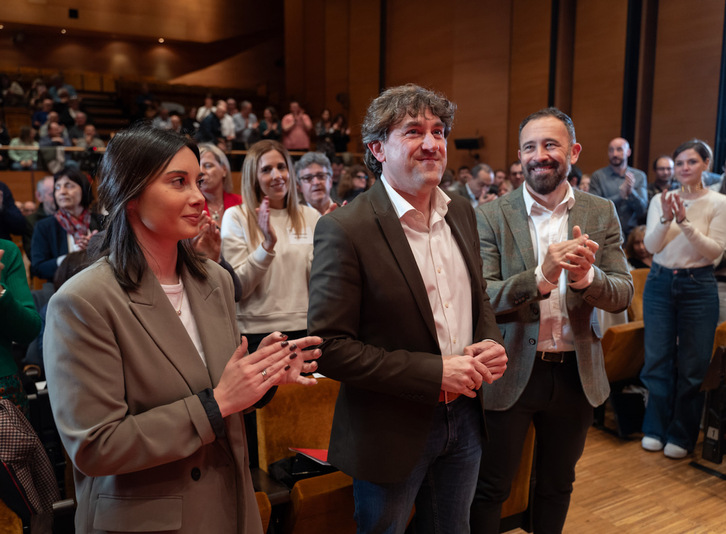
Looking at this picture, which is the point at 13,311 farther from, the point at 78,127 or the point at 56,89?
the point at 56,89

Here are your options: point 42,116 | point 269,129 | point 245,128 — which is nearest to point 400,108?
point 269,129

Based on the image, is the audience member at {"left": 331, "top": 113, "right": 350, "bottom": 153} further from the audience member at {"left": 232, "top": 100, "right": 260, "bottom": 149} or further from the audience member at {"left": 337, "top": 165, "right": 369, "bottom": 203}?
the audience member at {"left": 337, "top": 165, "right": 369, "bottom": 203}

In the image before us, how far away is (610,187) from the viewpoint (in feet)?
16.6

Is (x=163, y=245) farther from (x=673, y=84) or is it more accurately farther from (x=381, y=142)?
(x=673, y=84)

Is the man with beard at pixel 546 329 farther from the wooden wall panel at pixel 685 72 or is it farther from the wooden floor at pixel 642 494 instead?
the wooden wall panel at pixel 685 72

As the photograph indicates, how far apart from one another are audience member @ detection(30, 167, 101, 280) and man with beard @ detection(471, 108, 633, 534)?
75.8 inches

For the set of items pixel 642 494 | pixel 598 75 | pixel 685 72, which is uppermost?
pixel 598 75

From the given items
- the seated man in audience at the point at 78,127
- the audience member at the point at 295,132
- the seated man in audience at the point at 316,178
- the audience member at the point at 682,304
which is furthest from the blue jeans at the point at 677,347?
the seated man in audience at the point at 78,127

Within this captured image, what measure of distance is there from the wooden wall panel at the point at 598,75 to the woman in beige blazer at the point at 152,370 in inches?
276

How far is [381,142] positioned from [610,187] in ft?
13.7

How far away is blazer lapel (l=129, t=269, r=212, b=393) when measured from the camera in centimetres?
108

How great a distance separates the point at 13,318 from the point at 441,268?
45.3 inches

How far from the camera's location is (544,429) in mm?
1862

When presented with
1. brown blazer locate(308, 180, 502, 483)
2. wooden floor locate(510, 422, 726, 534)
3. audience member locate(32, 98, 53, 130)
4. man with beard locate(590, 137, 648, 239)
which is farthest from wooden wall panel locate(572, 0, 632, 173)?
audience member locate(32, 98, 53, 130)
